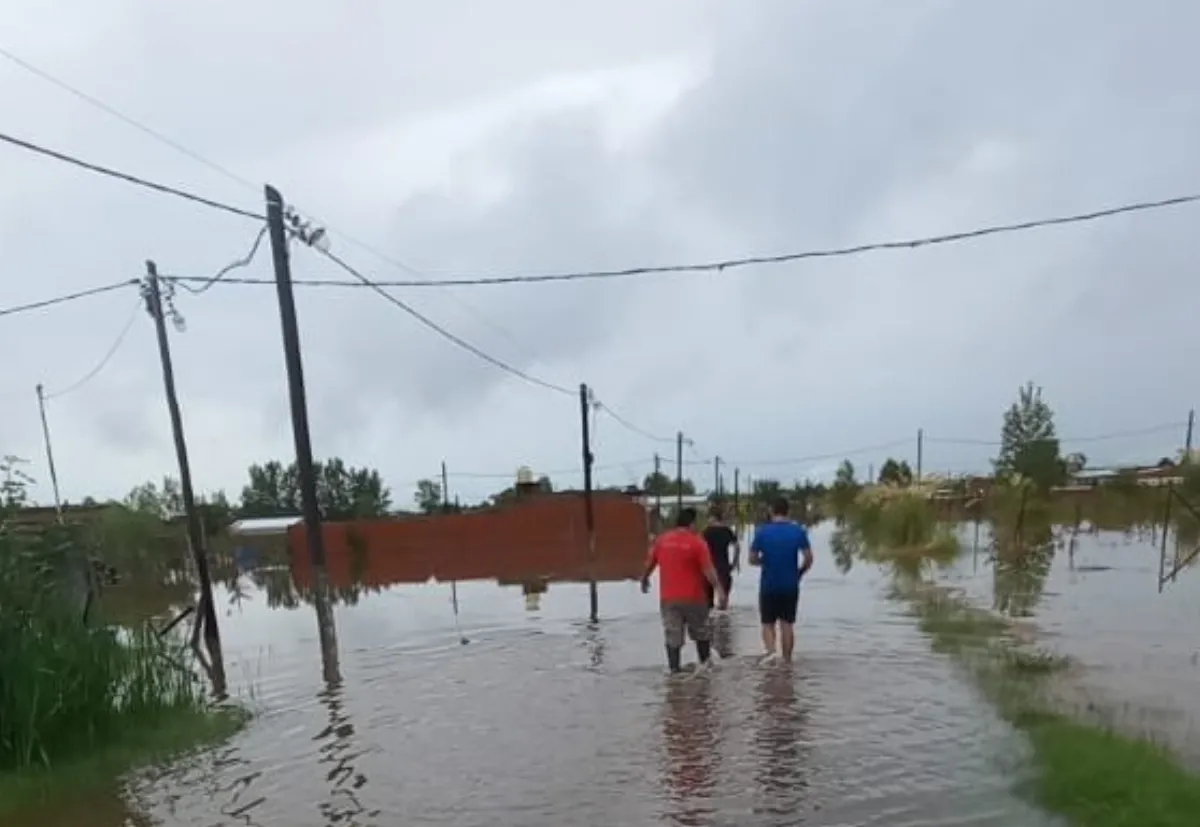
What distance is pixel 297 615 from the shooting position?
1080 inches

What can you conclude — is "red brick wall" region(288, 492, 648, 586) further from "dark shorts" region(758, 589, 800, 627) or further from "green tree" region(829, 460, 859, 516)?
"dark shorts" region(758, 589, 800, 627)

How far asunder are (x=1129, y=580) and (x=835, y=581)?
22.2 feet

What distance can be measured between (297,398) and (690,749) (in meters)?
7.59

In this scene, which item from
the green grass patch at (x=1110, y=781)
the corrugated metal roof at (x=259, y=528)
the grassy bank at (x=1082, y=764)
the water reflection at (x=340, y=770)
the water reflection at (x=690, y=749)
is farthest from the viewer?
the corrugated metal roof at (x=259, y=528)

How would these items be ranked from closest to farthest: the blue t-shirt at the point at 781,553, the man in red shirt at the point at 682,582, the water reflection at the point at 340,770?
the water reflection at the point at 340,770 → the man in red shirt at the point at 682,582 → the blue t-shirt at the point at 781,553

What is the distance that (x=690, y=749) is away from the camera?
10.1m

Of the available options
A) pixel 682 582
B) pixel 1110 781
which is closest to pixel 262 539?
pixel 682 582

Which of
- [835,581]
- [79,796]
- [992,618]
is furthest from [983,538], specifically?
[79,796]

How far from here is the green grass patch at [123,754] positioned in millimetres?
9758

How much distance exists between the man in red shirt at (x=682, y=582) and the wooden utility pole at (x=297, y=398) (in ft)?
13.9

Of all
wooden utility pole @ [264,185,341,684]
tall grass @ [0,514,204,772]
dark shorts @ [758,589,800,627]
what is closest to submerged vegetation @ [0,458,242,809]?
tall grass @ [0,514,204,772]

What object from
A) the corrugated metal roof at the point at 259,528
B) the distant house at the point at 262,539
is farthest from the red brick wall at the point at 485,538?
the corrugated metal roof at the point at 259,528

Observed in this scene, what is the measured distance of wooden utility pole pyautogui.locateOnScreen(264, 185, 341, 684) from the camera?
1509 centimetres

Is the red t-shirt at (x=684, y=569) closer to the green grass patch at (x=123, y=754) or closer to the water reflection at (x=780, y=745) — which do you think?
the water reflection at (x=780, y=745)
